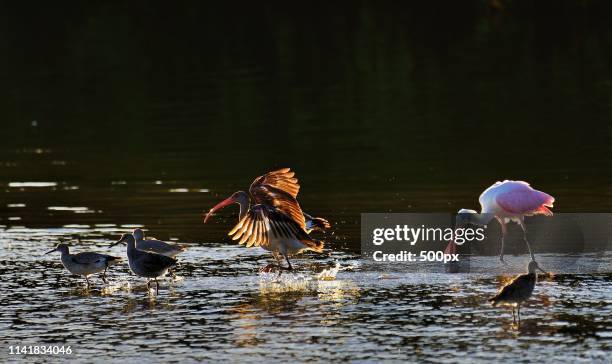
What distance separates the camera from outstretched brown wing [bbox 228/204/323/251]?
17.4 m

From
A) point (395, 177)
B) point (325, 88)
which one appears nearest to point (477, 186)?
point (395, 177)

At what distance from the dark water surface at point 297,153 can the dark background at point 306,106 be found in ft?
0.40

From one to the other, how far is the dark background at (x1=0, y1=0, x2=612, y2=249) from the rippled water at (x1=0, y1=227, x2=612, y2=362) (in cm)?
267

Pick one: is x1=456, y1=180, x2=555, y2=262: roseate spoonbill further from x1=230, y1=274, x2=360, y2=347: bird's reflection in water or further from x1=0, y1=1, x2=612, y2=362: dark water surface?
x1=230, y1=274, x2=360, y2=347: bird's reflection in water

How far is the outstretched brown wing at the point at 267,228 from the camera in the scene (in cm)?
1744

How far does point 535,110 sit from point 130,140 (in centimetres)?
1036

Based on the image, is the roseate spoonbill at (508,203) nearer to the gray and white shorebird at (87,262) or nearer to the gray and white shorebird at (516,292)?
the gray and white shorebird at (516,292)

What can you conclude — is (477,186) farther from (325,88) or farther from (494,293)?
(325,88)

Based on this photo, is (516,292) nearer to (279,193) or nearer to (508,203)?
(508,203)

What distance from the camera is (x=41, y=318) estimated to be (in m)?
15.0

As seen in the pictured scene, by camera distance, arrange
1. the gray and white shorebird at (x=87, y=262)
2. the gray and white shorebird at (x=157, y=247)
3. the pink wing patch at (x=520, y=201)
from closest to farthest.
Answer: the gray and white shorebird at (x=87, y=262)
the gray and white shorebird at (x=157, y=247)
the pink wing patch at (x=520, y=201)

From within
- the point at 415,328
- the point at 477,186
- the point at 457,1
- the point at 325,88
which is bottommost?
the point at 415,328

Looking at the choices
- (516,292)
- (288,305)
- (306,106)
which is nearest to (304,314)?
(288,305)

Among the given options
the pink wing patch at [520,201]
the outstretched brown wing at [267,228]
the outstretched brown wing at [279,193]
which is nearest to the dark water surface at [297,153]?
the outstretched brown wing at [267,228]
